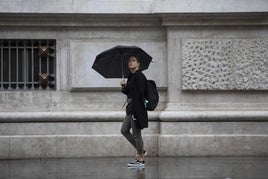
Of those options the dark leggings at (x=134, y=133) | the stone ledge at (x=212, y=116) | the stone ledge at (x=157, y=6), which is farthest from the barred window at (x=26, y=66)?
the dark leggings at (x=134, y=133)

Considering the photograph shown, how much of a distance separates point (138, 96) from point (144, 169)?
122cm

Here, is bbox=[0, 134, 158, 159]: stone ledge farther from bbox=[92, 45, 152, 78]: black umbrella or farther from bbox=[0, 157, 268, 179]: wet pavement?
bbox=[92, 45, 152, 78]: black umbrella

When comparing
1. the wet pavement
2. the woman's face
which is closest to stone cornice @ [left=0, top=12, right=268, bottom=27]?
the woman's face

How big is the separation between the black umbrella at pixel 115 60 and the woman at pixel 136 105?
199mm

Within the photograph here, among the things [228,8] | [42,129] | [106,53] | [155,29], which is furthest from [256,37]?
[42,129]

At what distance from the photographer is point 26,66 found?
16484mm

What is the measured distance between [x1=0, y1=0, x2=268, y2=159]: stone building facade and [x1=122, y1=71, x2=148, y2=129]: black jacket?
191 cm

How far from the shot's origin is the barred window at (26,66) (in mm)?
16438

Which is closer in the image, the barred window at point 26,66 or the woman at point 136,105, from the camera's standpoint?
the woman at point 136,105

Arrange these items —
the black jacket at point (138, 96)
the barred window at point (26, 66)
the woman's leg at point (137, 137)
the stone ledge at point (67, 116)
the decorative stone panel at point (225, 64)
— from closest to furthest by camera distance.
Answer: the black jacket at point (138, 96) → the woman's leg at point (137, 137) → the stone ledge at point (67, 116) → the decorative stone panel at point (225, 64) → the barred window at point (26, 66)

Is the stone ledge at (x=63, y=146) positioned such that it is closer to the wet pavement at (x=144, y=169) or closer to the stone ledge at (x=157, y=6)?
the wet pavement at (x=144, y=169)

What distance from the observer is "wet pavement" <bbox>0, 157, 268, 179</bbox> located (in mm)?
12875

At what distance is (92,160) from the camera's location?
15.6 m

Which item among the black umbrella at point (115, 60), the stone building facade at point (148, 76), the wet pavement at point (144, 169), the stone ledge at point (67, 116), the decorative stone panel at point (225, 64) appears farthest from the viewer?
the decorative stone panel at point (225, 64)
